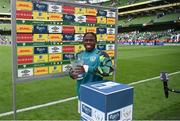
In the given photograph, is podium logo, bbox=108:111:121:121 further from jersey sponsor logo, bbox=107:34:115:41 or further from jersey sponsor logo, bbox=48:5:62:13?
jersey sponsor logo, bbox=107:34:115:41

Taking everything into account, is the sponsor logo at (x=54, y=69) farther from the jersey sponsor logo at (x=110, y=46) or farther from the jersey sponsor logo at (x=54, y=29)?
the jersey sponsor logo at (x=110, y=46)

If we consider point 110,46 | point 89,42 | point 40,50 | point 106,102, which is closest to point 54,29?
point 40,50

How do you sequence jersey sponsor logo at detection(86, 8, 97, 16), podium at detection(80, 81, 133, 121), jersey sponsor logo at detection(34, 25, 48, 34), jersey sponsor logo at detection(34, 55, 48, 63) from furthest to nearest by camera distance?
jersey sponsor logo at detection(86, 8, 97, 16) < jersey sponsor logo at detection(34, 55, 48, 63) < jersey sponsor logo at detection(34, 25, 48, 34) < podium at detection(80, 81, 133, 121)

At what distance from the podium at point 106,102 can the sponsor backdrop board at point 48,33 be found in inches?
88.9

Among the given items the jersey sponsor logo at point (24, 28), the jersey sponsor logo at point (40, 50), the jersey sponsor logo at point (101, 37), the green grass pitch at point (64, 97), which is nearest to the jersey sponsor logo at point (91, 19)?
the jersey sponsor logo at point (101, 37)

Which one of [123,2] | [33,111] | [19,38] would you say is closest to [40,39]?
[19,38]

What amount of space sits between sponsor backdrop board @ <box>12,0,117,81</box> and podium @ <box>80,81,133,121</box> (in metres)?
2.26

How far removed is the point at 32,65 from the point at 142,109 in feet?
10.4

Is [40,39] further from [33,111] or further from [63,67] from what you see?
[33,111]

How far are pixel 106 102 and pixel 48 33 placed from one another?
2.95m

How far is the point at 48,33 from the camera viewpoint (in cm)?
519

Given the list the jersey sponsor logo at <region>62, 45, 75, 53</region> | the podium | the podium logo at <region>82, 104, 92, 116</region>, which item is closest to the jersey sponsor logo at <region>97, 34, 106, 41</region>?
the jersey sponsor logo at <region>62, 45, 75, 53</region>

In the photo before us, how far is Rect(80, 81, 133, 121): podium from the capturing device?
262 centimetres

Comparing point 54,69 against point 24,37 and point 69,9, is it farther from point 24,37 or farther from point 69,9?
point 69,9
